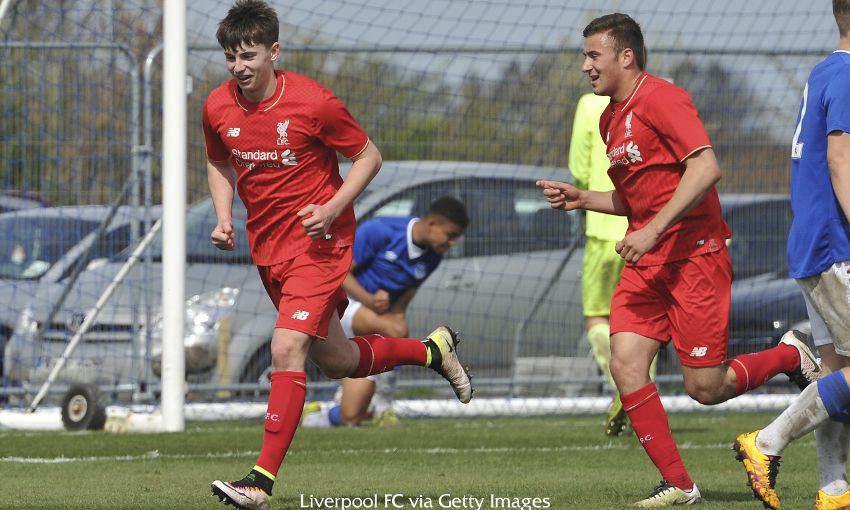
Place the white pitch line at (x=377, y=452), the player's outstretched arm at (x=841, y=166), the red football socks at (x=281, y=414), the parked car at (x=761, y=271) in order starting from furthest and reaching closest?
the parked car at (x=761, y=271)
the white pitch line at (x=377, y=452)
the red football socks at (x=281, y=414)
the player's outstretched arm at (x=841, y=166)

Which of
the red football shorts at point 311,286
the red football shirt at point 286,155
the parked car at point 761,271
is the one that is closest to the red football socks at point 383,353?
the red football shorts at point 311,286

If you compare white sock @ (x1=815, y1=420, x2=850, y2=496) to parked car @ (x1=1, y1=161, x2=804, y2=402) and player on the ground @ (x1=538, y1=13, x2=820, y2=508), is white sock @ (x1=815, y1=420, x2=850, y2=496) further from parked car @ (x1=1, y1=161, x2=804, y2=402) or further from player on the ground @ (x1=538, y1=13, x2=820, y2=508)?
parked car @ (x1=1, y1=161, x2=804, y2=402)

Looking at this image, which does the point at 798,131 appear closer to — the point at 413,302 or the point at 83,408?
the point at 83,408

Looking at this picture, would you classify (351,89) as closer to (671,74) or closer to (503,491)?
(671,74)

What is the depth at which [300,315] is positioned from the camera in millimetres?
6035

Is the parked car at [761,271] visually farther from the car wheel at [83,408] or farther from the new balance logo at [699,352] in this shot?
the new balance logo at [699,352]

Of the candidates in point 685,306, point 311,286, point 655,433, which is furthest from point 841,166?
point 311,286

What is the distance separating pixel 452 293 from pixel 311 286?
228 inches

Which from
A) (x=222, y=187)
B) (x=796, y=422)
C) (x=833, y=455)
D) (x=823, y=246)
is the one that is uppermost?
(x=222, y=187)

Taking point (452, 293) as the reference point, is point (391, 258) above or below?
above

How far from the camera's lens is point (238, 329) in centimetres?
1125

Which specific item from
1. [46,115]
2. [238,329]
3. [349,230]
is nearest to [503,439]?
[238,329]

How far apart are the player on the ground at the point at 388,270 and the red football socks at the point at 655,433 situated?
3679 mm

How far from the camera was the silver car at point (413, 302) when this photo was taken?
11141mm
